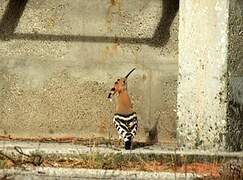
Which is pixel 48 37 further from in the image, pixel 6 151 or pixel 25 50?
pixel 6 151

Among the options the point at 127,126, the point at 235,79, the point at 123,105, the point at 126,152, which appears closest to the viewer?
the point at 126,152

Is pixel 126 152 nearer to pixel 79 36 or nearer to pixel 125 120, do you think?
pixel 125 120

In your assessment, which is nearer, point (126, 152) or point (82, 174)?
point (82, 174)

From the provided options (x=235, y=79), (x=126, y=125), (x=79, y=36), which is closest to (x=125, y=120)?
(x=126, y=125)

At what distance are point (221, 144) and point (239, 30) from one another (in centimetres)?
135

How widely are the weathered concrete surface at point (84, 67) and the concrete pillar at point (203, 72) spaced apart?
4.34 ft

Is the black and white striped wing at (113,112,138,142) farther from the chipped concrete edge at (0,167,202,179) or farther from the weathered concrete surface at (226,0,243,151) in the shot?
the chipped concrete edge at (0,167,202,179)

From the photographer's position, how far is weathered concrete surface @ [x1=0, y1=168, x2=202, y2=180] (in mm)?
6703

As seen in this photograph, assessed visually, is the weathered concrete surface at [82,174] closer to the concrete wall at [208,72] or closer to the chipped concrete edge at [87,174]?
the chipped concrete edge at [87,174]

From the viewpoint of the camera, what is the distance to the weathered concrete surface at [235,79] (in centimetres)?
870

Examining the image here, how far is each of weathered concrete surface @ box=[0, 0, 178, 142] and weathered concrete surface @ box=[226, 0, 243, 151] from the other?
1366 millimetres

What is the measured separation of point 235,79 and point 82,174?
2773 mm

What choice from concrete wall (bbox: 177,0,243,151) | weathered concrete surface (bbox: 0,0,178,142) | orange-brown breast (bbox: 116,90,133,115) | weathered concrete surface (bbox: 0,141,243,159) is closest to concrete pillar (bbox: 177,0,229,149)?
concrete wall (bbox: 177,0,243,151)

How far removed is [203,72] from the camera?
873 cm
